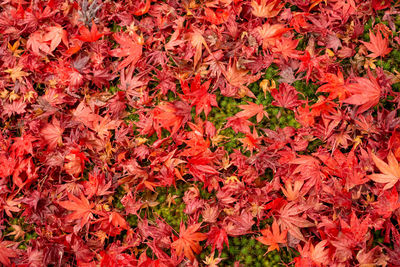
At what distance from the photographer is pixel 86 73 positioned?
184 centimetres

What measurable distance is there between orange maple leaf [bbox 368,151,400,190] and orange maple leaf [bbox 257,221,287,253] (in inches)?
16.9

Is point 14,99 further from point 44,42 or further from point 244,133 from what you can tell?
point 244,133

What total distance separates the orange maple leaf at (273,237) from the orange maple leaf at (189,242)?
0.83 feet

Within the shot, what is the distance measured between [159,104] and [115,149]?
308 mm

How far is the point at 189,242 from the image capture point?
5.02ft

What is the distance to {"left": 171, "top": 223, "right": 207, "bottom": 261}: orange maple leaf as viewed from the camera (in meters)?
A: 1.52

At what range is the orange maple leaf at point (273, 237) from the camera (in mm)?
1484

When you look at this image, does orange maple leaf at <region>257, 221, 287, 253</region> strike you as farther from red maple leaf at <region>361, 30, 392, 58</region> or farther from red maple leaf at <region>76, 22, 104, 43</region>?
red maple leaf at <region>76, 22, 104, 43</region>

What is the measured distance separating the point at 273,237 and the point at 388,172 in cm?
53

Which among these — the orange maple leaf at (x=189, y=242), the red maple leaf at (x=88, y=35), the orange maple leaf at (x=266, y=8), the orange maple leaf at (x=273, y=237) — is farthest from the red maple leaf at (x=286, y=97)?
the red maple leaf at (x=88, y=35)

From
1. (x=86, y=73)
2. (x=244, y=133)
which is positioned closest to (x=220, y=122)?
(x=244, y=133)

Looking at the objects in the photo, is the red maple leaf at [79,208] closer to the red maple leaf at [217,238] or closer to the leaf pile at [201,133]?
the leaf pile at [201,133]

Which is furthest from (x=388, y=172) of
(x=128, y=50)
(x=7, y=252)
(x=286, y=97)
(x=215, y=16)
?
(x=7, y=252)

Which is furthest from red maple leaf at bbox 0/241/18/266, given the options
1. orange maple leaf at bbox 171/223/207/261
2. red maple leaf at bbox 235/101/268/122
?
red maple leaf at bbox 235/101/268/122
